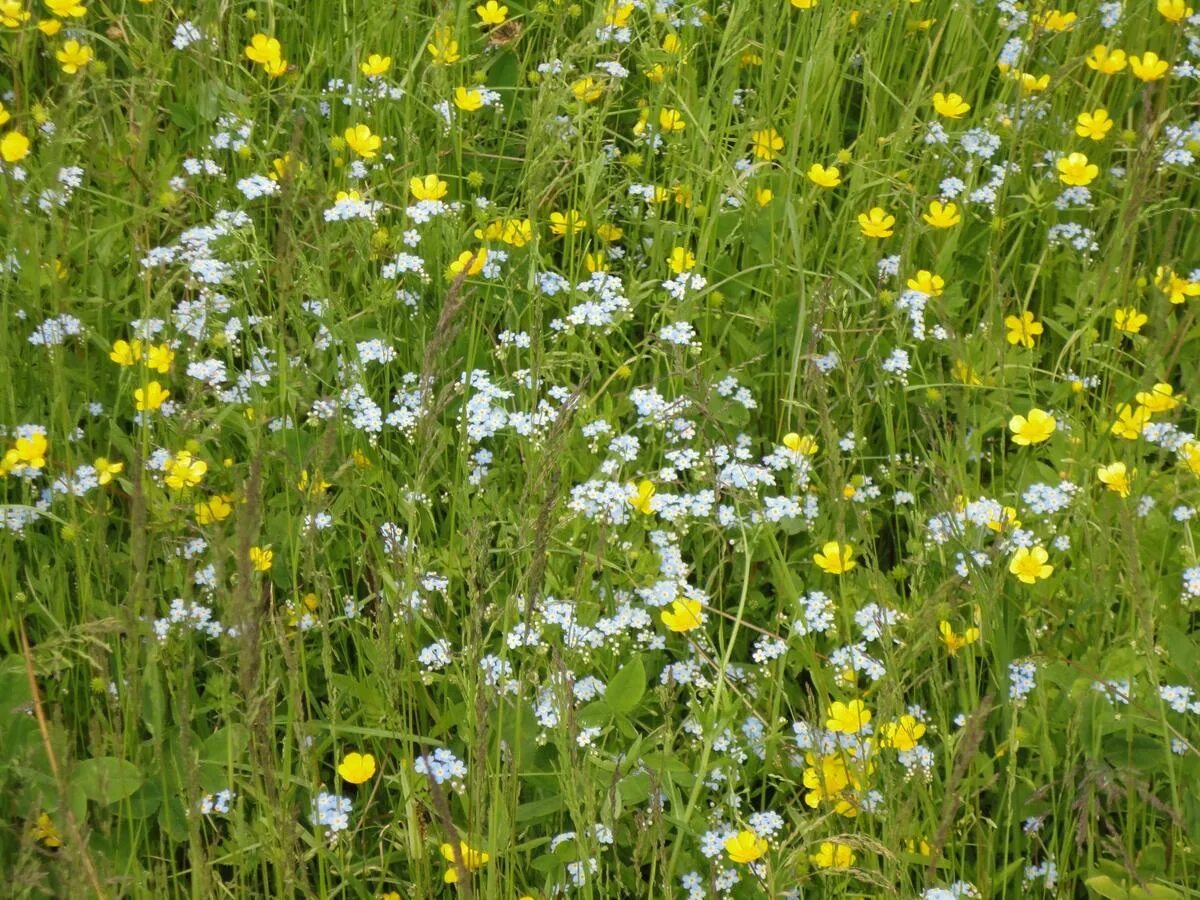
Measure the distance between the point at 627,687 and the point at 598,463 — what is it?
0.53 meters

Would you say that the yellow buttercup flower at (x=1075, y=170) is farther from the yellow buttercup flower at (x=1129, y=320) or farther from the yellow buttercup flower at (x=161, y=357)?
the yellow buttercup flower at (x=161, y=357)

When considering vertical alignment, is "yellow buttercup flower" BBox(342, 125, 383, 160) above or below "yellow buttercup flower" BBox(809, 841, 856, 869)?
above

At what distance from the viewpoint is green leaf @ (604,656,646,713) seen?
1.88m

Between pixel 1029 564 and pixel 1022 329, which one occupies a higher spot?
pixel 1022 329

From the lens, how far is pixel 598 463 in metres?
2.32

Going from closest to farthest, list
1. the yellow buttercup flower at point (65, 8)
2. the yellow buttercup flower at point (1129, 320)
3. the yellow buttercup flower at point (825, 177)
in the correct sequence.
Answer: the yellow buttercup flower at point (1129, 320)
the yellow buttercup flower at point (825, 177)
the yellow buttercup flower at point (65, 8)

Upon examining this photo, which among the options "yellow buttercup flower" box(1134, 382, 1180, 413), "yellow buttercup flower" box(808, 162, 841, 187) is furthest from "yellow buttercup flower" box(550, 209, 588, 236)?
"yellow buttercup flower" box(1134, 382, 1180, 413)

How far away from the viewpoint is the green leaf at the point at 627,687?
188cm

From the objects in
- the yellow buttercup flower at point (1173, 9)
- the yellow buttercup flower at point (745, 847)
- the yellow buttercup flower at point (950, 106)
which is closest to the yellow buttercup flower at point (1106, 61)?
the yellow buttercup flower at point (1173, 9)

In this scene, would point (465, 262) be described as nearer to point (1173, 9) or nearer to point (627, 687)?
point (627, 687)

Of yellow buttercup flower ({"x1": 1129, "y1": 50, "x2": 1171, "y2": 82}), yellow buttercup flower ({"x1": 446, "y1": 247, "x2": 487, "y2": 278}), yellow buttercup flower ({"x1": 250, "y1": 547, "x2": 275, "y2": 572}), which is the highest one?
yellow buttercup flower ({"x1": 1129, "y1": 50, "x2": 1171, "y2": 82})

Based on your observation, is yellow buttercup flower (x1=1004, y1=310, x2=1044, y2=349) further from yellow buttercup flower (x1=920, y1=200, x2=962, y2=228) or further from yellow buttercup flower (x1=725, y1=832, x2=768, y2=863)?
yellow buttercup flower (x1=725, y1=832, x2=768, y2=863)

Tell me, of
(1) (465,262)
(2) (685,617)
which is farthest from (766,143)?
(2) (685,617)

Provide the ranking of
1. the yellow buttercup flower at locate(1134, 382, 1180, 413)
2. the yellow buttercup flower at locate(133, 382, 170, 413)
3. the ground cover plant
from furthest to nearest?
the yellow buttercup flower at locate(1134, 382, 1180, 413)
the yellow buttercup flower at locate(133, 382, 170, 413)
the ground cover plant
